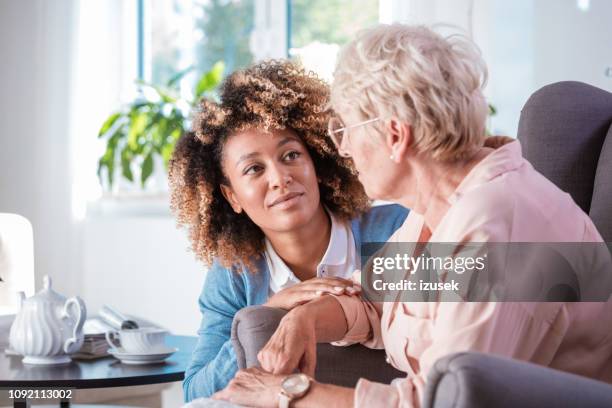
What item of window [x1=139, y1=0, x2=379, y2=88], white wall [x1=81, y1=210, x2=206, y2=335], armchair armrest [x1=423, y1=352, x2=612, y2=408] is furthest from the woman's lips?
window [x1=139, y1=0, x2=379, y2=88]

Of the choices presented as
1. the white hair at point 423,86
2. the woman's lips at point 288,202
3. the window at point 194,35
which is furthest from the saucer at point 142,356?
the window at point 194,35

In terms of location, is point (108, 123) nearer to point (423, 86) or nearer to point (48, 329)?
point (48, 329)

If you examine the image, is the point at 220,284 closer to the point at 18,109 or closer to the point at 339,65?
the point at 339,65

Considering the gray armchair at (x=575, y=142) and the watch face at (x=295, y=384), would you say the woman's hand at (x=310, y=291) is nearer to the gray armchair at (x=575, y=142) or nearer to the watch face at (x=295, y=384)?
the watch face at (x=295, y=384)

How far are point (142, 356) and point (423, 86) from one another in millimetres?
1112

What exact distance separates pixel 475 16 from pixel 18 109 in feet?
6.85

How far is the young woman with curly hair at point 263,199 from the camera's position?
192 cm

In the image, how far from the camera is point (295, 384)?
1310mm

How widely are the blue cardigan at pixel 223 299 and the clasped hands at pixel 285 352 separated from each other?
22 cm

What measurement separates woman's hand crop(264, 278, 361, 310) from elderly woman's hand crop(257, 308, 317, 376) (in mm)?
99

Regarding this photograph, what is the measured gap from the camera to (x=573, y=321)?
1.27m

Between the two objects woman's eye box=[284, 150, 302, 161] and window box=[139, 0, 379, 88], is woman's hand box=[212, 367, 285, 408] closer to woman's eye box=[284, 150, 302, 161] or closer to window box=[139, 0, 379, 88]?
woman's eye box=[284, 150, 302, 161]

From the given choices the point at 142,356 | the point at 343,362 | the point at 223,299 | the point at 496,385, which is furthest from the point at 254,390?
the point at 142,356

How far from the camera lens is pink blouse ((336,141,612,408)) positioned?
1.16m
